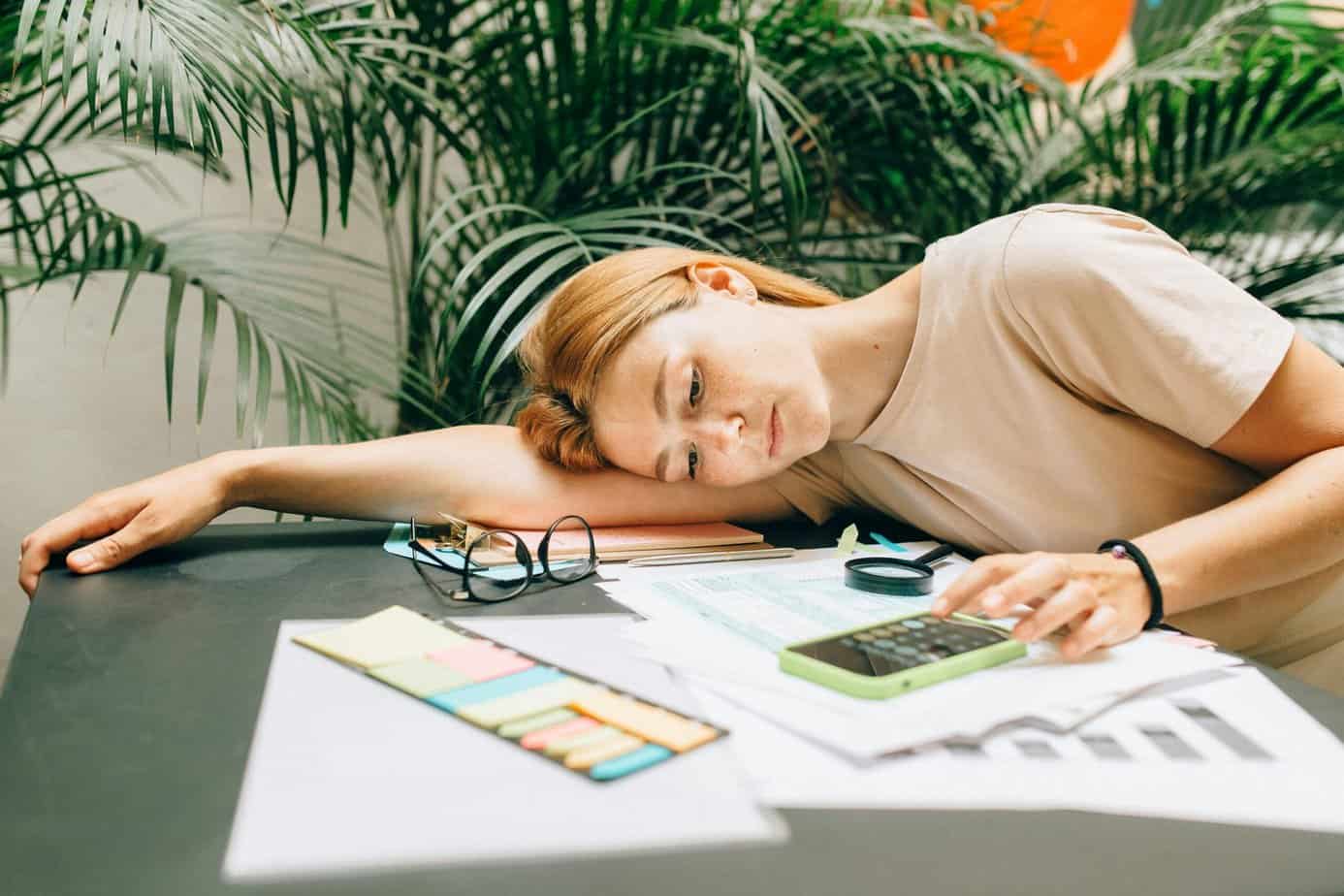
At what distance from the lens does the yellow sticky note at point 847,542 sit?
112 centimetres

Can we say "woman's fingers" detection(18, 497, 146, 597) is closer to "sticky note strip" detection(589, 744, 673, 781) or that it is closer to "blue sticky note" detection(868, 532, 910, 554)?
"sticky note strip" detection(589, 744, 673, 781)

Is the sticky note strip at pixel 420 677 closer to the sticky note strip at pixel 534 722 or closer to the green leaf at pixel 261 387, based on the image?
the sticky note strip at pixel 534 722

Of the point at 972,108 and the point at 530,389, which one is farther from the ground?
the point at 972,108

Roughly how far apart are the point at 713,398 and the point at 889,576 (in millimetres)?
272

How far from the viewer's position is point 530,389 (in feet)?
4.29

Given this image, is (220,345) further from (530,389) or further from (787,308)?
(787,308)

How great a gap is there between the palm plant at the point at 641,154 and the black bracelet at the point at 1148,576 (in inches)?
27.7

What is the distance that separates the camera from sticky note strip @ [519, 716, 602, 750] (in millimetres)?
575

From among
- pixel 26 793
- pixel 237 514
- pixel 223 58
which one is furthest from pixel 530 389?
pixel 237 514

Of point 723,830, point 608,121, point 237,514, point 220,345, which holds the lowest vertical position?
point 237,514

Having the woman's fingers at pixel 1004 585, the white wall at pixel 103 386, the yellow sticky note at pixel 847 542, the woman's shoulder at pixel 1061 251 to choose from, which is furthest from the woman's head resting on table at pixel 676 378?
the white wall at pixel 103 386

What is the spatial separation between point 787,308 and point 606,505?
0.32 metres

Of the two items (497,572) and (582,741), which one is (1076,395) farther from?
(582,741)

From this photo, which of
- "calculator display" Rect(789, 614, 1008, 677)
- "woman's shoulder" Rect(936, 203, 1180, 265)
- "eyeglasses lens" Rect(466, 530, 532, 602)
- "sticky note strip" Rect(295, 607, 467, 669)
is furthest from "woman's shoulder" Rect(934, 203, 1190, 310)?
"sticky note strip" Rect(295, 607, 467, 669)
